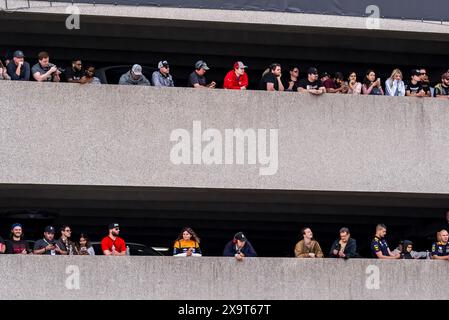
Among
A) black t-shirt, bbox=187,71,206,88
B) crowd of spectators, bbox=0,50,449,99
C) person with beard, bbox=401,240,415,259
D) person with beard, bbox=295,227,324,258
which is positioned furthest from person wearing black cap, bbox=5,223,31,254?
person with beard, bbox=401,240,415,259

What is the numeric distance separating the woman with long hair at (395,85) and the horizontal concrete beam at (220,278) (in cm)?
291

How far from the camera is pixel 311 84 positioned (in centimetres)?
2703

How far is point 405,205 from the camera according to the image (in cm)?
2922

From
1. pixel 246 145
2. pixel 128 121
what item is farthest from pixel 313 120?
pixel 128 121

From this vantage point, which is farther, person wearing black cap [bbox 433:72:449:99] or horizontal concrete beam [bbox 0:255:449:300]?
person wearing black cap [bbox 433:72:449:99]

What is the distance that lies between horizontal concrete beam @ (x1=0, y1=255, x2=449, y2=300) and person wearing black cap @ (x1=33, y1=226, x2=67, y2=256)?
0.18 meters

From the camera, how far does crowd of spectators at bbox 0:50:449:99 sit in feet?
86.3

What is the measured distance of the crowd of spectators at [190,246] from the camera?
25844mm

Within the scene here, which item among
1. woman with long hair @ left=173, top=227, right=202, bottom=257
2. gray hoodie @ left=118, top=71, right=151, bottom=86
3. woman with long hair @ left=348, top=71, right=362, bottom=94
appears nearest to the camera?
woman with long hair @ left=173, top=227, right=202, bottom=257

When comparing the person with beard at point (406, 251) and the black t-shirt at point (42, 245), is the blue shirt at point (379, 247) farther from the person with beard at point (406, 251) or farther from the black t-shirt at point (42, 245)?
the black t-shirt at point (42, 245)

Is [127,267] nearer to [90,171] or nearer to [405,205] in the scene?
[90,171]

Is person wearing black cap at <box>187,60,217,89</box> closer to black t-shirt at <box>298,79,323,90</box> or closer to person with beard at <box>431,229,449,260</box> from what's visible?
black t-shirt at <box>298,79,323,90</box>

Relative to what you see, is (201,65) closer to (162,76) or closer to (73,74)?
(162,76)

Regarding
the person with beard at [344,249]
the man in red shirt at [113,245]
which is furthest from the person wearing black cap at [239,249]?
the man in red shirt at [113,245]
